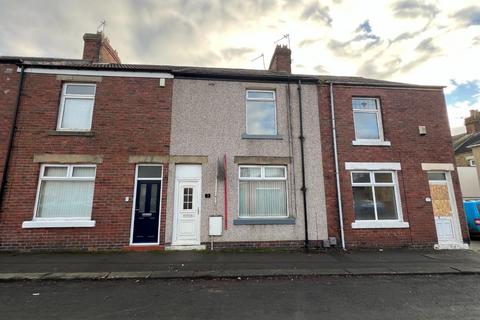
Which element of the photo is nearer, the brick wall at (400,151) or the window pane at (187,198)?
the window pane at (187,198)

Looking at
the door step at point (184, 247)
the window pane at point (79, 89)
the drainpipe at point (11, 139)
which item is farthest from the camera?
the window pane at point (79, 89)

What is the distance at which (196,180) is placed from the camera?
27.9 feet

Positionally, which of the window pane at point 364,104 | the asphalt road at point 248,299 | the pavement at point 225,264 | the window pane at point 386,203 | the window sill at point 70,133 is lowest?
the asphalt road at point 248,299

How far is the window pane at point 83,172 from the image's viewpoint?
8227 millimetres

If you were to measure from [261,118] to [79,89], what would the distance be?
680 cm

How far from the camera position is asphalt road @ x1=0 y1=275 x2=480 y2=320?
3984 millimetres

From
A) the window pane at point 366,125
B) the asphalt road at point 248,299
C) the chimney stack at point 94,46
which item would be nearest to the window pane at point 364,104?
the window pane at point 366,125

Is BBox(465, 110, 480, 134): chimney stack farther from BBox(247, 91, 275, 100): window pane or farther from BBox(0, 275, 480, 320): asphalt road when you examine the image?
BBox(247, 91, 275, 100): window pane

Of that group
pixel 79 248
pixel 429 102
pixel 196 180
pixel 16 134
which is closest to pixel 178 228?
pixel 196 180

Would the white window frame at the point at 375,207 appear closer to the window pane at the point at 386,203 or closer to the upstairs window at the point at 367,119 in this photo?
the window pane at the point at 386,203

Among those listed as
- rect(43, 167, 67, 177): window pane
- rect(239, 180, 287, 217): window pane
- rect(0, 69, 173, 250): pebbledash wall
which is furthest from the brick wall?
rect(43, 167, 67, 177): window pane

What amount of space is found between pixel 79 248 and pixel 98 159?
289 centimetres

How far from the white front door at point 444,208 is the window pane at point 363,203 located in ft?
7.96

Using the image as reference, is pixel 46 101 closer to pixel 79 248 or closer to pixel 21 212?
pixel 21 212
